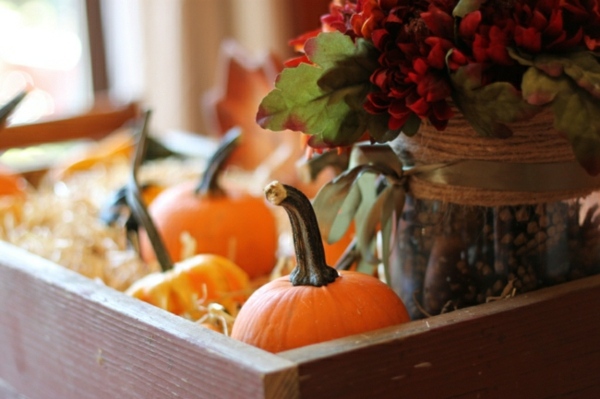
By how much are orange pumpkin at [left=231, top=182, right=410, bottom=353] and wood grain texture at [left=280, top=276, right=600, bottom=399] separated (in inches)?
1.7

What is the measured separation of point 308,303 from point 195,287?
0.23 metres

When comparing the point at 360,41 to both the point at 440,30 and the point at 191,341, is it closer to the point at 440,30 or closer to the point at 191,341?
the point at 440,30

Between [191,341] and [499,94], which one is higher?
[499,94]

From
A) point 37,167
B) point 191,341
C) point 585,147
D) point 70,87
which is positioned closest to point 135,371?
point 191,341

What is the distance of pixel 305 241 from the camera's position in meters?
0.59

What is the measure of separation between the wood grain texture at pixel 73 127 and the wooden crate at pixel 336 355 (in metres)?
0.78

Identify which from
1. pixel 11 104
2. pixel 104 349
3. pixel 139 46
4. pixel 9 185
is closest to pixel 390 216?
pixel 104 349

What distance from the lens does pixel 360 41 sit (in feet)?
2.00

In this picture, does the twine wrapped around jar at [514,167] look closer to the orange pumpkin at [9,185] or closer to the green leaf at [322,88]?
the green leaf at [322,88]

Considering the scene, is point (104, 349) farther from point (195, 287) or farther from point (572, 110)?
point (572, 110)

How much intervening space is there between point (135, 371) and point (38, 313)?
174 millimetres

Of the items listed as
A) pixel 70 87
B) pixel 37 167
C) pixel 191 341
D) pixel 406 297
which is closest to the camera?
pixel 191 341

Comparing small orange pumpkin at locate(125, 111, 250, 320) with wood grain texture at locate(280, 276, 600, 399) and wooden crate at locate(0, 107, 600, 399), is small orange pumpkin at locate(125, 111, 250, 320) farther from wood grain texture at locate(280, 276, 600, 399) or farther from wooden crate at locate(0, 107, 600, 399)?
wood grain texture at locate(280, 276, 600, 399)

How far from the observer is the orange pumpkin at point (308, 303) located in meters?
0.57
